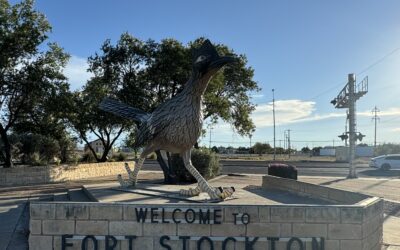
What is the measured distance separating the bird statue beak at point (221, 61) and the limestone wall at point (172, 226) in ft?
→ 9.90

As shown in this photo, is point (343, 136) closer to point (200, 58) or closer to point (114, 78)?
point (114, 78)

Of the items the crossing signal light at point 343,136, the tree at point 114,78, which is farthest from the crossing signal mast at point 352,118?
the tree at point 114,78

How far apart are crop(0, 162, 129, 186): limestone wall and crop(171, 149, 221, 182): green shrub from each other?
320 inches

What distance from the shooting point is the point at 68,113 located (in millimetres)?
24828

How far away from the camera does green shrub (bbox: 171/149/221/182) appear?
21.3 metres

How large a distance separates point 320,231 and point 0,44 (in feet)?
62.3

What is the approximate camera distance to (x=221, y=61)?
905 cm

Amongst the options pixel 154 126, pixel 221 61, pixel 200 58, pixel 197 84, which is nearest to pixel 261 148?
pixel 154 126

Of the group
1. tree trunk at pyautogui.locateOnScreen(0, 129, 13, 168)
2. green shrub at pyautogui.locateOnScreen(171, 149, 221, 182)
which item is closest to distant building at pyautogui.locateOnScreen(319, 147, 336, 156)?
green shrub at pyautogui.locateOnScreen(171, 149, 221, 182)

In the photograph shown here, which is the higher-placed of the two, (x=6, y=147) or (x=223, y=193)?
(x=6, y=147)

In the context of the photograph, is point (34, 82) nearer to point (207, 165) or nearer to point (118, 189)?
point (207, 165)

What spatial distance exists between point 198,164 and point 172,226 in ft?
49.4

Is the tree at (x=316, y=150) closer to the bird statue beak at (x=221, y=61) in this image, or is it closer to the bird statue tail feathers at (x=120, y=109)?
the bird statue tail feathers at (x=120, y=109)

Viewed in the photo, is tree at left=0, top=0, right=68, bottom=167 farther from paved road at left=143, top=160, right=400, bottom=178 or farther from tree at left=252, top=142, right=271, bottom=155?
tree at left=252, top=142, right=271, bottom=155
